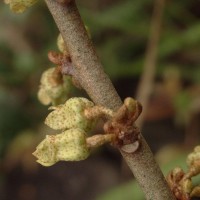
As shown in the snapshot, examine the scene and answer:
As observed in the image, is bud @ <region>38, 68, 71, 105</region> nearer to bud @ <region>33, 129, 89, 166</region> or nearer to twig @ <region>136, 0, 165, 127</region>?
bud @ <region>33, 129, 89, 166</region>

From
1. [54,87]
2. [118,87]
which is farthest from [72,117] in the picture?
[118,87]

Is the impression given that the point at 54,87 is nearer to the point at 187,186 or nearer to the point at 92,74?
the point at 92,74

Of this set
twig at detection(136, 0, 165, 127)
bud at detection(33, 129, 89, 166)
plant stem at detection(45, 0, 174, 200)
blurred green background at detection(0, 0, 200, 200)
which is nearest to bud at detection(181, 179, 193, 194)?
plant stem at detection(45, 0, 174, 200)

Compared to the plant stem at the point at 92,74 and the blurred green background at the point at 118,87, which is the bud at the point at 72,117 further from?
the blurred green background at the point at 118,87

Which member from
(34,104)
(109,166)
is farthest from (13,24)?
(109,166)

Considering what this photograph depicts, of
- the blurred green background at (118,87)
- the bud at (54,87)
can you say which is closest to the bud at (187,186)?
the bud at (54,87)

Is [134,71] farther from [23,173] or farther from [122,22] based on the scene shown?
[23,173]
